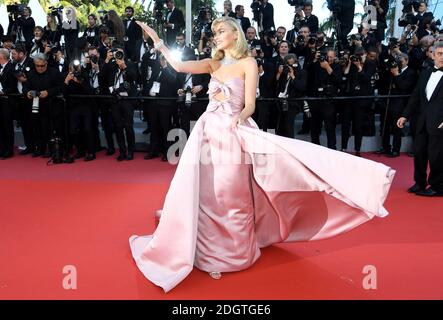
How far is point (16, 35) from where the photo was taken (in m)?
8.59

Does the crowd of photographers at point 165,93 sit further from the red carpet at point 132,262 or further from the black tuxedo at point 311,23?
the red carpet at point 132,262

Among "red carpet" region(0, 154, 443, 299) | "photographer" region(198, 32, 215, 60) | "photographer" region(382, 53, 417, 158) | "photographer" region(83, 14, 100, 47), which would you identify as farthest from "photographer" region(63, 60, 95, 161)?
"photographer" region(382, 53, 417, 158)

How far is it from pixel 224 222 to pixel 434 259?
149 centimetres

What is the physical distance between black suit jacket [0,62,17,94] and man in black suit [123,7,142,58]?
225 cm

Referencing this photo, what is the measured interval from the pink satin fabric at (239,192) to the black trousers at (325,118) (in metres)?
3.77

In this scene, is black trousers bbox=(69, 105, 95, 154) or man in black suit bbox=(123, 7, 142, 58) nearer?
black trousers bbox=(69, 105, 95, 154)

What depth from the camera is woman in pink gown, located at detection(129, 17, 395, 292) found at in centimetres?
270

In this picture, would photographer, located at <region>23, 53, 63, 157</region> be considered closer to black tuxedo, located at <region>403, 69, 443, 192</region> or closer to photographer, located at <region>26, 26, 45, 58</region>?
photographer, located at <region>26, 26, 45, 58</region>

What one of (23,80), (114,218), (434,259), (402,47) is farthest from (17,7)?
(434,259)

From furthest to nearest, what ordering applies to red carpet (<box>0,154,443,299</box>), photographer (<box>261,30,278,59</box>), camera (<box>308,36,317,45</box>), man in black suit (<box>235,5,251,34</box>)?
man in black suit (<box>235,5,251,34</box>)
photographer (<box>261,30,278,59</box>)
camera (<box>308,36,317,45</box>)
red carpet (<box>0,154,443,299</box>)

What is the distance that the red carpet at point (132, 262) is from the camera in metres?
2.67

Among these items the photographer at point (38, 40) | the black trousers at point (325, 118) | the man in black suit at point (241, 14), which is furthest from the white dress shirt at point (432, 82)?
the photographer at point (38, 40)

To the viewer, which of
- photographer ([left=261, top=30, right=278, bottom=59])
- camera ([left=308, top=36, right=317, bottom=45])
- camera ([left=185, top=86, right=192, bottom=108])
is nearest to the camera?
camera ([left=185, top=86, right=192, bottom=108])
